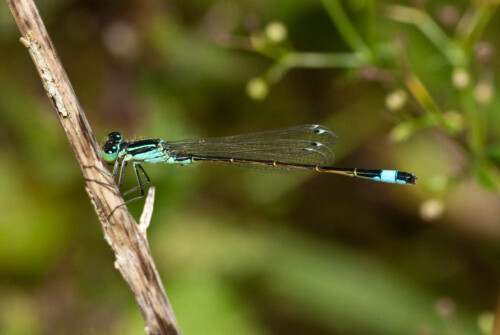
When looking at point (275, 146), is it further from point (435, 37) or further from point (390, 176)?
point (435, 37)

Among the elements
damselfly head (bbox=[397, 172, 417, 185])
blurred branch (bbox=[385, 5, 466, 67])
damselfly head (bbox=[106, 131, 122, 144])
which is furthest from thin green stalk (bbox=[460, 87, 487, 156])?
damselfly head (bbox=[106, 131, 122, 144])

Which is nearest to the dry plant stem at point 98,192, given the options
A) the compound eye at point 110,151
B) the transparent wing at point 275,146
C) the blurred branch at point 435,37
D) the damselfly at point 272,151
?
the compound eye at point 110,151

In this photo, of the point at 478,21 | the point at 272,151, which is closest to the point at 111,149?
the point at 272,151

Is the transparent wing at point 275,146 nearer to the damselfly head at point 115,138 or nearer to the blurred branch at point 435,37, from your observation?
the damselfly head at point 115,138

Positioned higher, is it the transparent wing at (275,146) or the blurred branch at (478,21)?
the blurred branch at (478,21)

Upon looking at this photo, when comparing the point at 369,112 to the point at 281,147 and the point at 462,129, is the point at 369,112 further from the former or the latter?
→ the point at 462,129

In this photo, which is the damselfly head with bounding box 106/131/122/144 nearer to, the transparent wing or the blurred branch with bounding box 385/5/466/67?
the transparent wing
